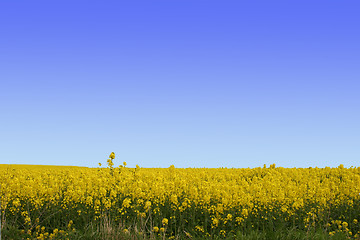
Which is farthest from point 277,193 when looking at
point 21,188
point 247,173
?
point 21,188

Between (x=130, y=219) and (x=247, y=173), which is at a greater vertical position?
(x=247, y=173)

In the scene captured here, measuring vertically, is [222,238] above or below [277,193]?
below

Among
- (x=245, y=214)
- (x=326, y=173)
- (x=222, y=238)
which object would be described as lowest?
(x=222, y=238)

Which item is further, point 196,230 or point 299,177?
point 299,177

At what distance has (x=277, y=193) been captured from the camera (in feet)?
33.9

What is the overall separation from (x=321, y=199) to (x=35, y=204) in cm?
941

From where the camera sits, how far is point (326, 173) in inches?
731

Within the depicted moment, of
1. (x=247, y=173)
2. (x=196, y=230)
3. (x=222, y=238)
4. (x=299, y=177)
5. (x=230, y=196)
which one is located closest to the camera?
(x=222, y=238)

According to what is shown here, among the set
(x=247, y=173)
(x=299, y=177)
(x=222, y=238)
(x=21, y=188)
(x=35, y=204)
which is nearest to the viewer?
(x=222, y=238)

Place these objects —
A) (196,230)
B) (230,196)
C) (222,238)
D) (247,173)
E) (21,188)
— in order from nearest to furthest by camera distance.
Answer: (222,238), (196,230), (230,196), (21,188), (247,173)

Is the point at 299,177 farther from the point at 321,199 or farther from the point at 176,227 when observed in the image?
the point at 176,227

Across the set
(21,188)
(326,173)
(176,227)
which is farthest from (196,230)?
(326,173)

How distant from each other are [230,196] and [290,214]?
199 centimetres

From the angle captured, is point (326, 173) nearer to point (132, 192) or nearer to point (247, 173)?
point (247, 173)
